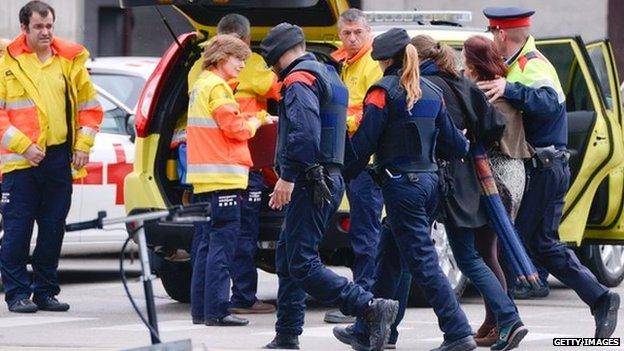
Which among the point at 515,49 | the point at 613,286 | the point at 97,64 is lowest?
the point at 613,286

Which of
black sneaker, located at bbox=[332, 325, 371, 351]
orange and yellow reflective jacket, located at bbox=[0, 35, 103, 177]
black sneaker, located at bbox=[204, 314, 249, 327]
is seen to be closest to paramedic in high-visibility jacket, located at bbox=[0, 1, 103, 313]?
orange and yellow reflective jacket, located at bbox=[0, 35, 103, 177]

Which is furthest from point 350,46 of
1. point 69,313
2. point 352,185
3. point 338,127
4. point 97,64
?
point 97,64

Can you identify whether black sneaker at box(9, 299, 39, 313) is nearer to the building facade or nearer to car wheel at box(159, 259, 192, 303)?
car wheel at box(159, 259, 192, 303)

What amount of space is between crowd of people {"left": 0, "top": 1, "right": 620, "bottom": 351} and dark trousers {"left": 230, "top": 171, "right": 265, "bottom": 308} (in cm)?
1

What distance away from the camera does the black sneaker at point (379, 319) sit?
9438 millimetres

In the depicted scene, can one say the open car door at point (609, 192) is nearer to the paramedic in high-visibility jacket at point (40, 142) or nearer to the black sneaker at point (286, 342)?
the paramedic in high-visibility jacket at point (40, 142)

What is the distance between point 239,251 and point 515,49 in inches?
93.4

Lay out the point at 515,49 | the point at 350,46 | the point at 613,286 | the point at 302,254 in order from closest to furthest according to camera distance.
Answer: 1. the point at 302,254
2. the point at 515,49
3. the point at 350,46
4. the point at 613,286

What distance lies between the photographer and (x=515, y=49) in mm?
10414

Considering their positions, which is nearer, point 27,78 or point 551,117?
point 551,117

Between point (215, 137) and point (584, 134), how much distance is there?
286 cm

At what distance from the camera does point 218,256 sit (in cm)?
1118

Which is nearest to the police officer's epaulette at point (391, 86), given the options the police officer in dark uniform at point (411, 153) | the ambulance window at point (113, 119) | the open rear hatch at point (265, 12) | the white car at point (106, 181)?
the police officer in dark uniform at point (411, 153)

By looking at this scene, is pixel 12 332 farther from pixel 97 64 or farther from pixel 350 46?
pixel 97 64
